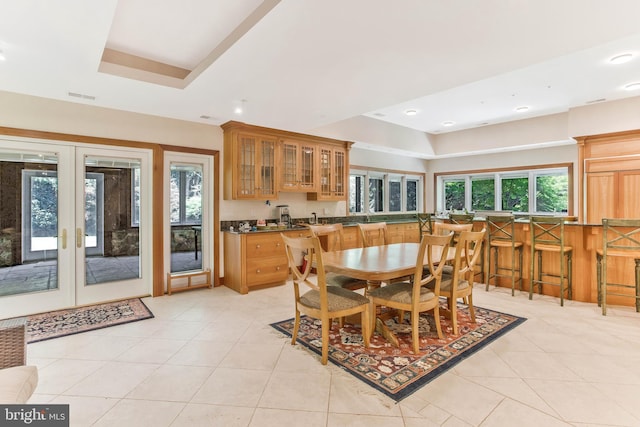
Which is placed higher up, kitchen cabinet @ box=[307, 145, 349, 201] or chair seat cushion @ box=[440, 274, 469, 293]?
kitchen cabinet @ box=[307, 145, 349, 201]

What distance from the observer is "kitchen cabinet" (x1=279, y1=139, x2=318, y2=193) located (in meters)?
5.35

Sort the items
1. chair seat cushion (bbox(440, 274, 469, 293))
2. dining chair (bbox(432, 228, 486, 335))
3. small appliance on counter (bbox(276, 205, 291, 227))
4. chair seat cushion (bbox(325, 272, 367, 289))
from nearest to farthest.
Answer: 1. dining chair (bbox(432, 228, 486, 335))
2. chair seat cushion (bbox(440, 274, 469, 293))
3. chair seat cushion (bbox(325, 272, 367, 289))
4. small appliance on counter (bbox(276, 205, 291, 227))

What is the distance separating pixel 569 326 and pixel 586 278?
1293mm

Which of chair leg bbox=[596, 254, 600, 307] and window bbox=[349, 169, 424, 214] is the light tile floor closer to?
chair leg bbox=[596, 254, 600, 307]

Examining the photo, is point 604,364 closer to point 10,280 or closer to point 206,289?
point 206,289

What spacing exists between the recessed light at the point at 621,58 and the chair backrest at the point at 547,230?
1.83 m

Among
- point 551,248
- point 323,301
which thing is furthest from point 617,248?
point 323,301

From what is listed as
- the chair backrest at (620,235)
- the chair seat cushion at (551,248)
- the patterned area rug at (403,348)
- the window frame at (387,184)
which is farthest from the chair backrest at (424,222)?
the chair backrest at (620,235)

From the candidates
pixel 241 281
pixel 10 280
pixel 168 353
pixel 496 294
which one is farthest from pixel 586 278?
pixel 10 280

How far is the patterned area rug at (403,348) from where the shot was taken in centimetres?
235

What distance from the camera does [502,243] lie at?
4.66 m

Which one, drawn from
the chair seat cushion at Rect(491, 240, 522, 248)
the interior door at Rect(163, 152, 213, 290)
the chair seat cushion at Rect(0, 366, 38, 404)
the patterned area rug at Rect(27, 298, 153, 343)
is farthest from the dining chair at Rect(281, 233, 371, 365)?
the chair seat cushion at Rect(491, 240, 522, 248)

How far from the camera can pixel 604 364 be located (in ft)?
8.38

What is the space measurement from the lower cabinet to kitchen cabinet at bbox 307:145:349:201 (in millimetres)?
1117
